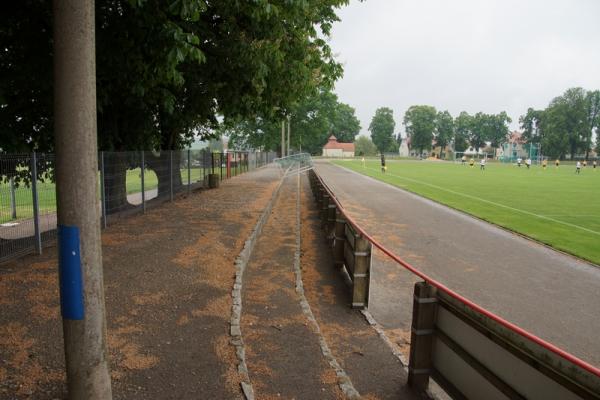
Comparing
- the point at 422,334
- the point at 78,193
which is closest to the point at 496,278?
the point at 422,334

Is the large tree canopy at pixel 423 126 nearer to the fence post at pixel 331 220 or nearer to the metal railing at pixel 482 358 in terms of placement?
the fence post at pixel 331 220

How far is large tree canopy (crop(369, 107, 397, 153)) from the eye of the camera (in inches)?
5664

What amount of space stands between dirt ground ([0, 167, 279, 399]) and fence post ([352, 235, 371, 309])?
1.82 metres

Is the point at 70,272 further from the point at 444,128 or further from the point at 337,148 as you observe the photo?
the point at 444,128

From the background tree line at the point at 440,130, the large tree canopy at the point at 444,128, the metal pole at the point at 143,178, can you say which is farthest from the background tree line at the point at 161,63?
the large tree canopy at the point at 444,128

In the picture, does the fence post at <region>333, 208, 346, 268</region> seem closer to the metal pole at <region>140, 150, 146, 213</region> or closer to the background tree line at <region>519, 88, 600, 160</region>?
the metal pole at <region>140, 150, 146, 213</region>

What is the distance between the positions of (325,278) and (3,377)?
5339mm

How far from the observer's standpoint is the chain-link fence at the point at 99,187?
7.01m

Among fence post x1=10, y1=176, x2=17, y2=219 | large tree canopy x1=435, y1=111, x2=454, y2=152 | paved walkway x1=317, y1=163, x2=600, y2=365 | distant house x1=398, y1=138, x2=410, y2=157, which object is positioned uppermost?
large tree canopy x1=435, y1=111, x2=454, y2=152

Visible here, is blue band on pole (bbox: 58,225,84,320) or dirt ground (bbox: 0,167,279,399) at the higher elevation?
blue band on pole (bbox: 58,225,84,320)

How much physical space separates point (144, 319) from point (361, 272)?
296 cm

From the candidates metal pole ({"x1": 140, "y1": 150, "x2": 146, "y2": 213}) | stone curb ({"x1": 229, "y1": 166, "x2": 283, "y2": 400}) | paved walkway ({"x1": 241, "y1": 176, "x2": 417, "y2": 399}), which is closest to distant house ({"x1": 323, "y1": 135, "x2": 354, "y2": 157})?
metal pole ({"x1": 140, "y1": 150, "x2": 146, "y2": 213})

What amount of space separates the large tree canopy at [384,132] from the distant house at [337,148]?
17936 mm

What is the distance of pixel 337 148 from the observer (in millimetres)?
125188
